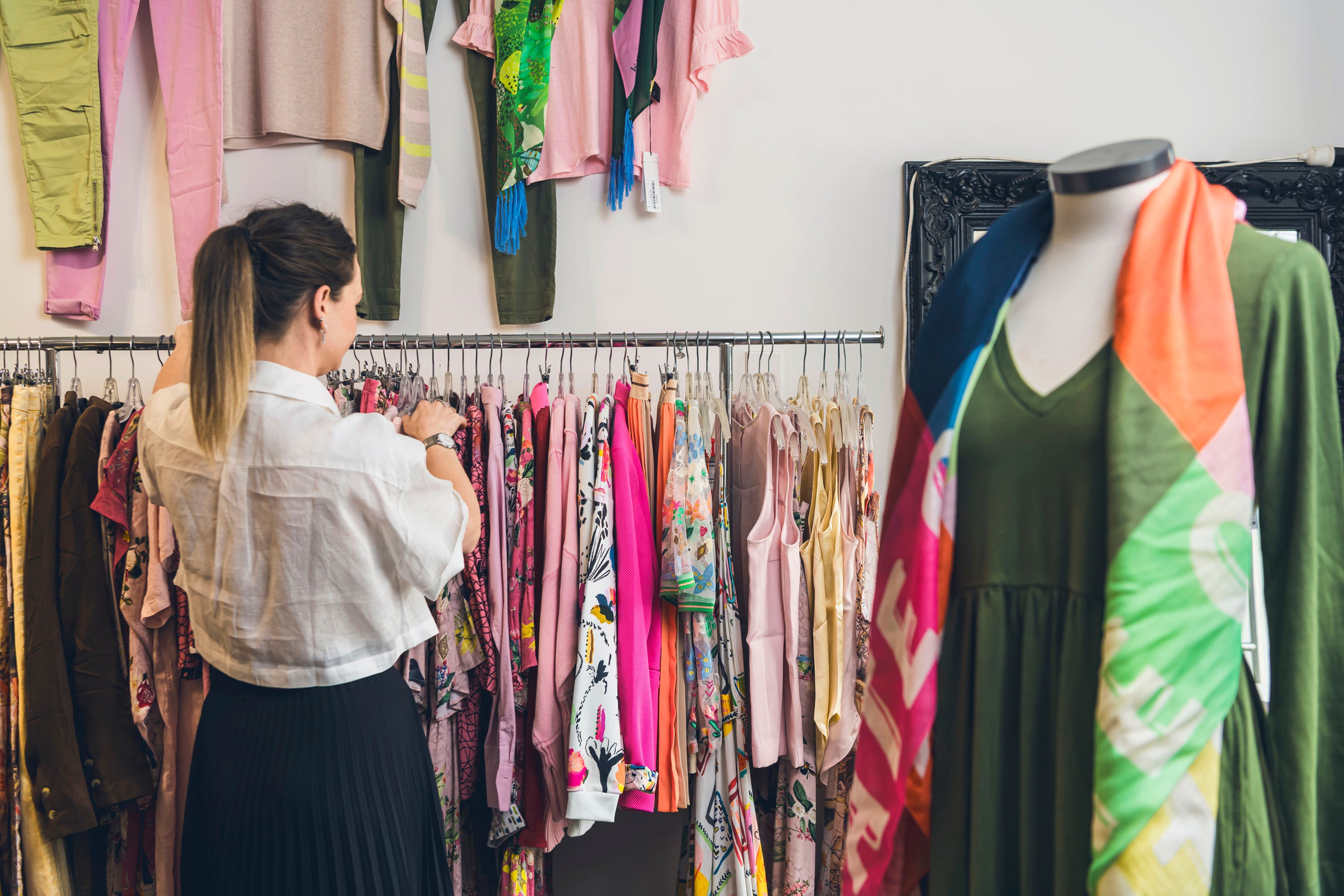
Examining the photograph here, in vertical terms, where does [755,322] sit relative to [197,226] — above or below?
below

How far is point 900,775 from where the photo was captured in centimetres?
81

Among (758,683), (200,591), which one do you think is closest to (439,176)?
(200,591)

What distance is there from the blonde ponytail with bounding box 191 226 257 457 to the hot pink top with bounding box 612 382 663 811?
2.32ft

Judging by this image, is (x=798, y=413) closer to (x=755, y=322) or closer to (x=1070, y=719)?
(x=755, y=322)

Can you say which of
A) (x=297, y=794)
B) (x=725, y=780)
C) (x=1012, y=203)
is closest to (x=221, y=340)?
(x=297, y=794)

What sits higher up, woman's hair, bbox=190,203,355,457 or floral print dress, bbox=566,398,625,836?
woman's hair, bbox=190,203,355,457

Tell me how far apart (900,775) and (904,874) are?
0.13m

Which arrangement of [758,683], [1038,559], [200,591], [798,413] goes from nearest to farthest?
[1038,559], [200,591], [758,683], [798,413]

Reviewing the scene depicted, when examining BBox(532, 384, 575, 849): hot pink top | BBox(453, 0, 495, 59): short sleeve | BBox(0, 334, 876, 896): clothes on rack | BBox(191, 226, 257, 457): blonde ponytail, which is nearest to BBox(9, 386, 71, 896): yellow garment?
BBox(0, 334, 876, 896): clothes on rack

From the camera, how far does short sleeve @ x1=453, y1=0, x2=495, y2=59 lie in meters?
2.09

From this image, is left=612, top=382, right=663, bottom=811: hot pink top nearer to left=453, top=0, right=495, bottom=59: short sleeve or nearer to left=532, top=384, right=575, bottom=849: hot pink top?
left=532, top=384, right=575, bottom=849: hot pink top

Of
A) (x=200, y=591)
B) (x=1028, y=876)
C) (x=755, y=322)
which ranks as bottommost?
(x=1028, y=876)

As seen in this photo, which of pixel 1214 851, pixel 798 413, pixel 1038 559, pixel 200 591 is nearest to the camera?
pixel 1214 851

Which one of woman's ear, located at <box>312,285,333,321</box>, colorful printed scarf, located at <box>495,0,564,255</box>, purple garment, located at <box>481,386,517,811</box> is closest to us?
woman's ear, located at <box>312,285,333,321</box>
